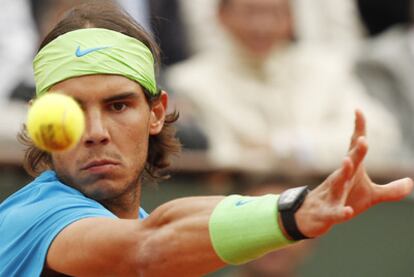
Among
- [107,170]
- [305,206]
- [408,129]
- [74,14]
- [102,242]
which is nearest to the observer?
[305,206]

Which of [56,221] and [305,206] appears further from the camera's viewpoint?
[56,221]

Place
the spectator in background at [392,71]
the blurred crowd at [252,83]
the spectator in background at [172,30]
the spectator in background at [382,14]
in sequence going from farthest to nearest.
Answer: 1. the spectator in background at [382,14]
2. the spectator in background at [392,71]
3. the spectator in background at [172,30]
4. the blurred crowd at [252,83]

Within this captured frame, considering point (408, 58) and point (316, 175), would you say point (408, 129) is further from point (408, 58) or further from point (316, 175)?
point (316, 175)

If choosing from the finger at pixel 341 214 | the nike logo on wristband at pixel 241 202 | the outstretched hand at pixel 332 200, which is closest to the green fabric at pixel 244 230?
the nike logo on wristband at pixel 241 202

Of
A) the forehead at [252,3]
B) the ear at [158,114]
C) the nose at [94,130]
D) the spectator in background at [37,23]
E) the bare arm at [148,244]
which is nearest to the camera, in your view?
the bare arm at [148,244]

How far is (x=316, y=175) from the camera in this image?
32.7ft

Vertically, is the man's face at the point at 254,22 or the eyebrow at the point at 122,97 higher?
the eyebrow at the point at 122,97

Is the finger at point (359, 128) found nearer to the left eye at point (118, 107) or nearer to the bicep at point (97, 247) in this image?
the bicep at point (97, 247)

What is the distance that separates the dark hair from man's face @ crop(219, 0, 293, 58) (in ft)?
12.9

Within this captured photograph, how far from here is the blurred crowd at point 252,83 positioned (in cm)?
1028

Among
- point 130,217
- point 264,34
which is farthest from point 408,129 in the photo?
point 130,217

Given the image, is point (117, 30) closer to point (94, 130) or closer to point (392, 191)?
point (94, 130)

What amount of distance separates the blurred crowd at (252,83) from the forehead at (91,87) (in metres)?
4.17

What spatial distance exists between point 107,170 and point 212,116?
4.75 meters
